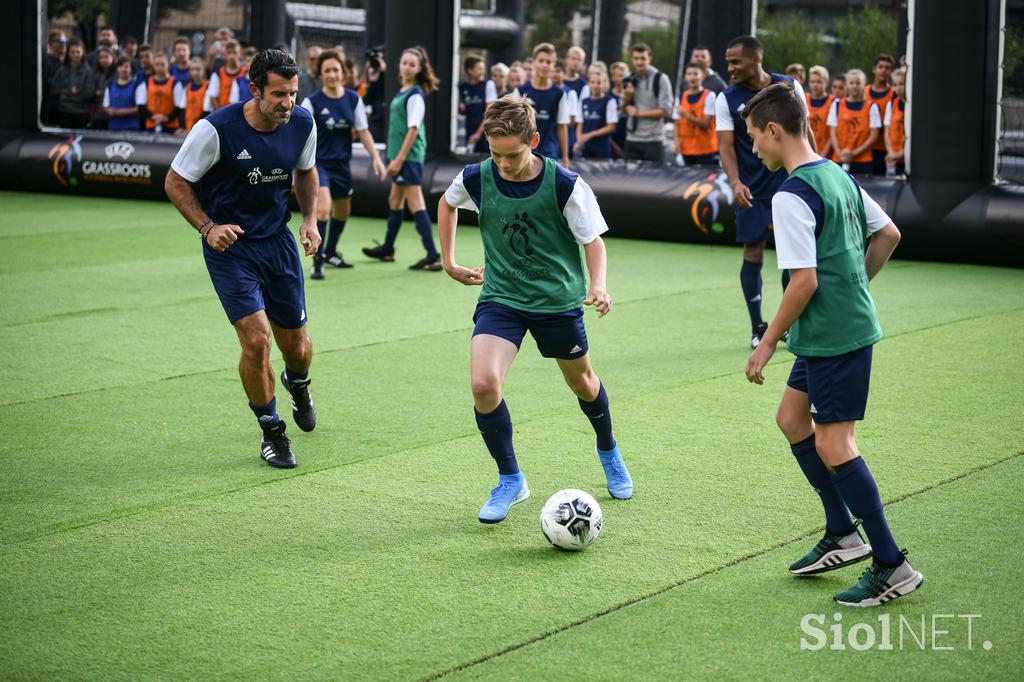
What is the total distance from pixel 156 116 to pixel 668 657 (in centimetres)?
1724

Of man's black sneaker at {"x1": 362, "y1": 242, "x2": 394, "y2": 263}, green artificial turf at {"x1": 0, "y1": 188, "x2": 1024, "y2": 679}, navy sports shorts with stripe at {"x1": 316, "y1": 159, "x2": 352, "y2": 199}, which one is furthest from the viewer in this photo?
man's black sneaker at {"x1": 362, "y1": 242, "x2": 394, "y2": 263}

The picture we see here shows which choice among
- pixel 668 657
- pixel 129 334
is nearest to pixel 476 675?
pixel 668 657

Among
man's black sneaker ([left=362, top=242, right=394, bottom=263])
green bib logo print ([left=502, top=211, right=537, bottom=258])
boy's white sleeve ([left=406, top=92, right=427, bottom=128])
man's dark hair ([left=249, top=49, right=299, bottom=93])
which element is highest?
boy's white sleeve ([left=406, top=92, right=427, bottom=128])

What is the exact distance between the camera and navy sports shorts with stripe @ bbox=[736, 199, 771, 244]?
27.8 feet

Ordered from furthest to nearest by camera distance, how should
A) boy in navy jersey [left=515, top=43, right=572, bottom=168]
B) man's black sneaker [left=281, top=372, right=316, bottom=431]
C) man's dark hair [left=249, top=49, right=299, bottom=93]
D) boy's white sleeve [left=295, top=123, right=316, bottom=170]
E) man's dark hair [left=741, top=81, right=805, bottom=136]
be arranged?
boy in navy jersey [left=515, top=43, right=572, bottom=168], man's black sneaker [left=281, top=372, right=316, bottom=431], boy's white sleeve [left=295, top=123, right=316, bottom=170], man's dark hair [left=249, top=49, right=299, bottom=93], man's dark hair [left=741, top=81, right=805, bottom=136]

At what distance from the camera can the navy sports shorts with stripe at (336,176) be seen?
1120 centimetres

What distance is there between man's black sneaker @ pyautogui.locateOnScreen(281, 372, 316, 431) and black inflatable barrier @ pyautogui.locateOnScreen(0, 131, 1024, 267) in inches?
304

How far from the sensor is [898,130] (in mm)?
14102

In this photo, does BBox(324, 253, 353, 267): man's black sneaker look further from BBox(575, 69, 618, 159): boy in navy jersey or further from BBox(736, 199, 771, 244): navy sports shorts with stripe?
BBox(575, 69, 618, 159): boy in navy jersey

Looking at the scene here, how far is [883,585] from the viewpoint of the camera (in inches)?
157

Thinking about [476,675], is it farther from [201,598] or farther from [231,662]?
[201,598]

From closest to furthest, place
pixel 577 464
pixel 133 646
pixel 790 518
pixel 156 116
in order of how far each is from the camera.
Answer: pixel 133 646
pixel 790 518
pixel 577 464
pixel 156 116

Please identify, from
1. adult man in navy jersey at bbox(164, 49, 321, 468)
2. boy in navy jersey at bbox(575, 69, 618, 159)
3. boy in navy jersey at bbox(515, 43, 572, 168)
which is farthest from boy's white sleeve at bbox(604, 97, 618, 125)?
adult man in navy jersey at bbox(164, 49, 321, 468)

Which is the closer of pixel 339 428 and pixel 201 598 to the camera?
pixel 201 598
